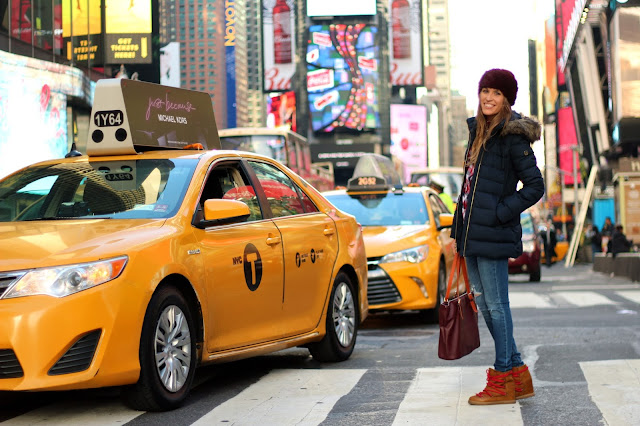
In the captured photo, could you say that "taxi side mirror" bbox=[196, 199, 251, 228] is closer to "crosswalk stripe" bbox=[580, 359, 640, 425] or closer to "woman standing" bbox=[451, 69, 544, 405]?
"woman standing" bbox=[451, 69, 544, 405]

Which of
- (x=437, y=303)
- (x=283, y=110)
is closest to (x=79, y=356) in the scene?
(x=437, y=303)

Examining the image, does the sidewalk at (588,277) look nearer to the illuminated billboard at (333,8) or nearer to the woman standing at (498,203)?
the woman standing at (498,203)

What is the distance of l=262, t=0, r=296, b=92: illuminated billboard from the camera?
113125mm

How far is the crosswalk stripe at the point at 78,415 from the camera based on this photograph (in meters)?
→ 5.71

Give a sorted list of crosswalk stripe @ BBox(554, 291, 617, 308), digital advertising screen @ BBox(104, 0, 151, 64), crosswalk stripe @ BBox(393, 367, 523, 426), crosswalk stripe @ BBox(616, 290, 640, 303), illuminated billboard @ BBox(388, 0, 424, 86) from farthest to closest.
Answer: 1. illuminated billboard @ BBox(388, 0, 424, 86)
2. digital advertising screen @ BBox(104, 0, 151, 64)
3. crosswalk stripe @ BBox(616, 290, 640, 303)
4. crosswalk stripe @ BBox(554, 291, 617, 308)
5. crosswalk stripe @ BBox(393, 367, 523, 426)

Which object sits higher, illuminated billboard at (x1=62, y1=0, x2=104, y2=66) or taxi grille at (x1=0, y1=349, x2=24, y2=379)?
illuminated billboard at (x1=62, y1=0, x2=104, y2=66)

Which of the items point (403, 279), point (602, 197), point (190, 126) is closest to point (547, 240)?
point (602, 197)

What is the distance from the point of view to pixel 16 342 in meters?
5.38

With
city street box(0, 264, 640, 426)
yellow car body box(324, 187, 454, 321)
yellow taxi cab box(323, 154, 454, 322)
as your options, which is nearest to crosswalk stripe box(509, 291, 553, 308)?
yellow taxi cab box(323, 154, 454, 322)

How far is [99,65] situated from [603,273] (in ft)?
70.1

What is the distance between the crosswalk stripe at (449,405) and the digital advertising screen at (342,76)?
356 ft

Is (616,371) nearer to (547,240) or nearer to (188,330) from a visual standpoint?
(188,330)

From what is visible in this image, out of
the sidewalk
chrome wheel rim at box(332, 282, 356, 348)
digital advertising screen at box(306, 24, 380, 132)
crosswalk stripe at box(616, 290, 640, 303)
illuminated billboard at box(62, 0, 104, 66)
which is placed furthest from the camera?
digital advertising screen at box(306, 24, 380, 132)

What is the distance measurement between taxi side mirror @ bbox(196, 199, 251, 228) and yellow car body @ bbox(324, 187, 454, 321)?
463cm
